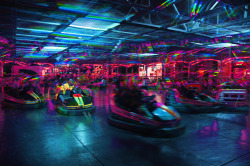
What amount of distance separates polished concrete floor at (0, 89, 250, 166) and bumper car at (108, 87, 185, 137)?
0.11 metres

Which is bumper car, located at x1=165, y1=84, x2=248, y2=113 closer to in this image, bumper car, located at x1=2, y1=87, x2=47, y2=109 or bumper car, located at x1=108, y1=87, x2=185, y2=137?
bumper car, located at x1=108, y1=87, x2=185, y2=137

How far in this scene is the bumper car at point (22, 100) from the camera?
5621 mm

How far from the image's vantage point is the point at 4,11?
16.0 ft

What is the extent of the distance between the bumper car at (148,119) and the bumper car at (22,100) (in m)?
3.02

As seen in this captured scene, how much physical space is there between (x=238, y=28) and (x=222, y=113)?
155 inches

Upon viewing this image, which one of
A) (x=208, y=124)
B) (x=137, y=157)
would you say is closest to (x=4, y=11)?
(x=137, y=157)

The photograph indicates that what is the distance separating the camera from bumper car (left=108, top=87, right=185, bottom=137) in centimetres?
319

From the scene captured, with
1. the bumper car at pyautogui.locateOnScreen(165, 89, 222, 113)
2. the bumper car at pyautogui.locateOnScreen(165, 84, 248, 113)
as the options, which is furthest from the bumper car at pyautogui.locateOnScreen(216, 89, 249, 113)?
the bumper car at pyautogui.locateOnScreen(165, 89, 222, 113)

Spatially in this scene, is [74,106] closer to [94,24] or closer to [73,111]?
[73,111]

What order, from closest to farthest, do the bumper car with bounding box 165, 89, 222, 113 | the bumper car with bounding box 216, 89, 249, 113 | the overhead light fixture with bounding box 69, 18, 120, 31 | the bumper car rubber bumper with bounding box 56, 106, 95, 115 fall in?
the bumper car rubber bumper with bounding box 56, 106, 95, 115 → the bumper car with bounding box 165, 89, 222, 113 → the bumper car with bounding box 216, 89, 249, 113 → the overhead light fixture with bounding box 69, 18, 120, 31

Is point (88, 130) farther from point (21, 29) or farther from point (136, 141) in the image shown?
point (21, 29)

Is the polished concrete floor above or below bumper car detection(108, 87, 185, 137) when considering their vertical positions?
below

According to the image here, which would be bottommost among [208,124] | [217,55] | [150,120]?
[208,124]

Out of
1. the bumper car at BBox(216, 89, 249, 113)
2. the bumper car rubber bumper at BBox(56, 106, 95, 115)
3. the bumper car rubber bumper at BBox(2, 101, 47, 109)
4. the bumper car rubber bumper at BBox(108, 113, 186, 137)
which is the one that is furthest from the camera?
the bumper car rubber bumper at BBox(2, 101, 47, 109)
